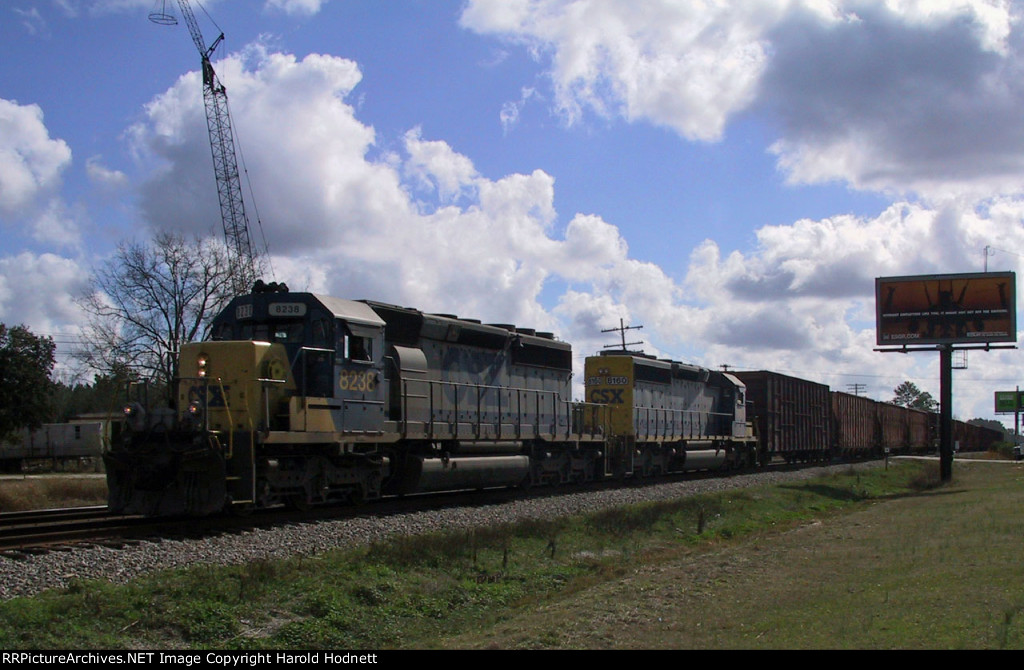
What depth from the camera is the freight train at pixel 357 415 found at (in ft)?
44.3

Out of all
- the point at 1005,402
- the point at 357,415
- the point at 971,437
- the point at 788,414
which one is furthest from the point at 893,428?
the point at 357,415

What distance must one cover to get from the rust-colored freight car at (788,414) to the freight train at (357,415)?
11.1 m

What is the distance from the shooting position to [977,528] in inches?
611

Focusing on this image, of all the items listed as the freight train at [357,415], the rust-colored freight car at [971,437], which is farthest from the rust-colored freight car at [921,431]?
the freight train at [357,415]

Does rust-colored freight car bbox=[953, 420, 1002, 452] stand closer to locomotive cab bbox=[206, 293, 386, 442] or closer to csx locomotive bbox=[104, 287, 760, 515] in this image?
csx locomotive bbox=[104, 287, 760, 515]

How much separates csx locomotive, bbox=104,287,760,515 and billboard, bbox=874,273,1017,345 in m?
13.3

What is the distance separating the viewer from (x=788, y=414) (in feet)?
127

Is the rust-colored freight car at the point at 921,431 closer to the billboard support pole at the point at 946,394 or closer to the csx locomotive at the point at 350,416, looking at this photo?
the billboard support pole at the point at 946,394

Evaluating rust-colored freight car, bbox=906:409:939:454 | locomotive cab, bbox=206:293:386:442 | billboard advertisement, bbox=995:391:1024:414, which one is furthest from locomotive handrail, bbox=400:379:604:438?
billboard advertisement, bbox=995:391:1024:414

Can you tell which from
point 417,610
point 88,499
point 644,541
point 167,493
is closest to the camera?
point 417,610

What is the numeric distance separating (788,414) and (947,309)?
334 inches

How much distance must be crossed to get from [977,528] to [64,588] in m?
14.2

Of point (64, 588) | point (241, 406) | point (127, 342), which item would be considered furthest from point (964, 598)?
point (127, 342)

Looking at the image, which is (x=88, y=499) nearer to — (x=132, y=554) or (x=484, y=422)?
(x=484, y=422)
